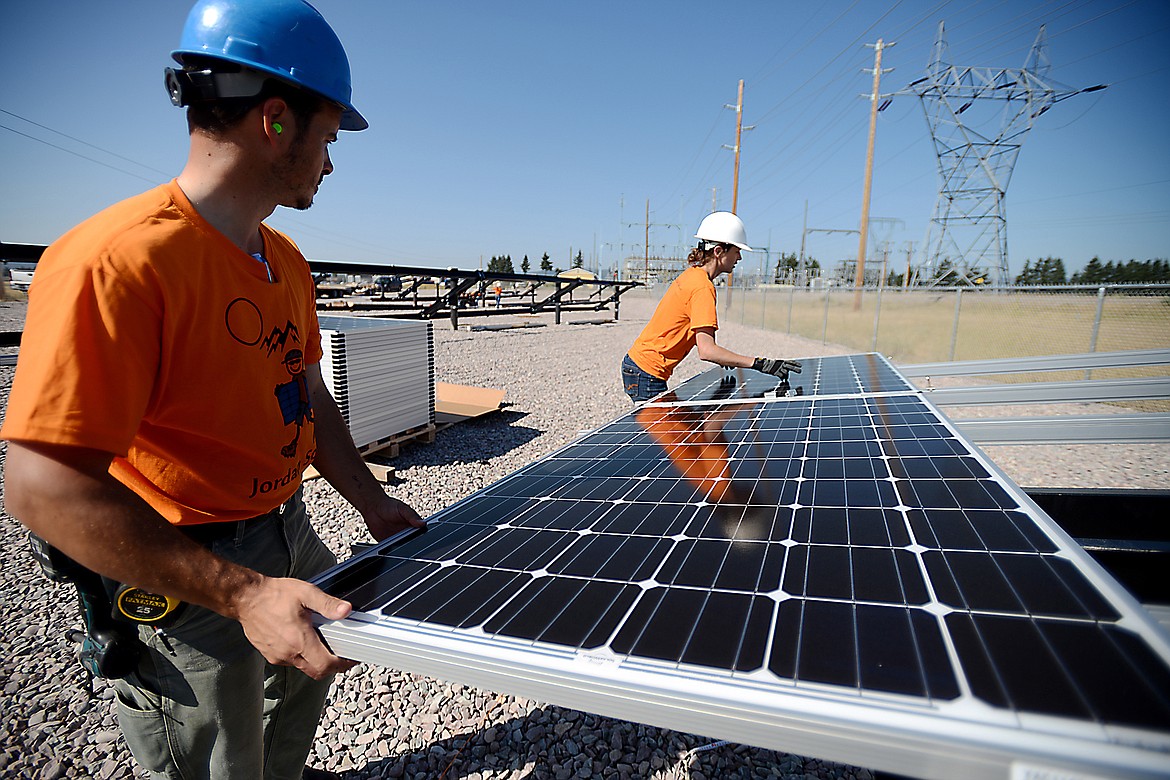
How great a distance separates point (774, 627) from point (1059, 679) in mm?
468

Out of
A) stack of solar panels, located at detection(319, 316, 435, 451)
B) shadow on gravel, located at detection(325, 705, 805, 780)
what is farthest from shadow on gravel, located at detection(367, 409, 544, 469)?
shadow on gravel, located at detection(325, 705, 805, 780)

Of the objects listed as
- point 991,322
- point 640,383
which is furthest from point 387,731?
point 991,322

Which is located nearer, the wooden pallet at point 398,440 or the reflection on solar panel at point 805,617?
the reflection on solar panel at point 805,617

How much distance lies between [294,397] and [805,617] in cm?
181

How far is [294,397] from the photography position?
2029 mm

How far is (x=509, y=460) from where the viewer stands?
779 centimetres

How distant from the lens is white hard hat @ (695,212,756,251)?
5.35m

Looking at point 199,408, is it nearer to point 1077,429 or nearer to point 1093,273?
point 1077,429

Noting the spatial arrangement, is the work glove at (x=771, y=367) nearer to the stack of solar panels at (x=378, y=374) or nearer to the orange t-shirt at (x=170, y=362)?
the orange t-shirt at (x=170, y=362)

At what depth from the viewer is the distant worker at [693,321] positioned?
496 centimetres

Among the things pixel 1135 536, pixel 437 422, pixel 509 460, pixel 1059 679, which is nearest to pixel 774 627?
pixel 1059 679

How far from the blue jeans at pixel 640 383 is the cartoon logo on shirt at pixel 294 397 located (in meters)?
3.78

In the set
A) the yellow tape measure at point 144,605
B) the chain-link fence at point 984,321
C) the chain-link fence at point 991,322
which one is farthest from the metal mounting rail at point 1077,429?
the chain-link fence at point 984,321

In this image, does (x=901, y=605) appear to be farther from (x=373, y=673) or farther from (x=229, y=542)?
(x=373, y=673)
